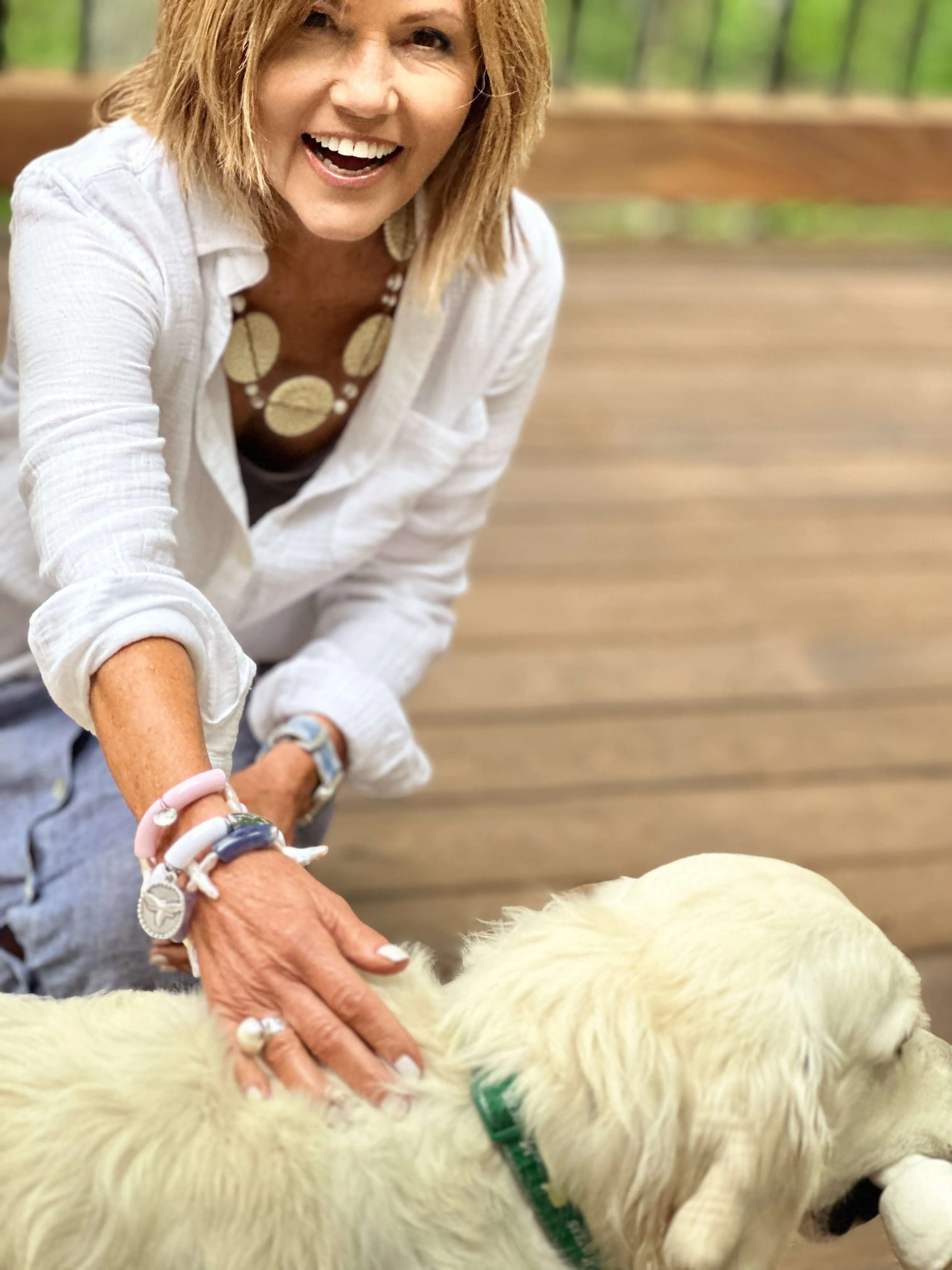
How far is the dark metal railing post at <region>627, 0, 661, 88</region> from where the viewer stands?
12.5 feet

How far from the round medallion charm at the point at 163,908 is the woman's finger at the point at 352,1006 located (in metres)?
0.10

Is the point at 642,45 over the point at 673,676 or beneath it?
over

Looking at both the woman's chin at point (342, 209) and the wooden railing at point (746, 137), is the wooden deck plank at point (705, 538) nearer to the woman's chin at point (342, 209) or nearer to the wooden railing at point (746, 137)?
the wooden railing at point (746, 137)

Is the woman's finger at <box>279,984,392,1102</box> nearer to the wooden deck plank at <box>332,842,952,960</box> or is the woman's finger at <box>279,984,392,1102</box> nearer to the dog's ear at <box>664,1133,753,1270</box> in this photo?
the dog's ear at <box>664,1133,753,1270</box>

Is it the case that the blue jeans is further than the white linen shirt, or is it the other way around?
the blue jeans

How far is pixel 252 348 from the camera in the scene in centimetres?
141

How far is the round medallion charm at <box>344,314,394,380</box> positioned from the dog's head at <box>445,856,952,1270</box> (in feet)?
2.07

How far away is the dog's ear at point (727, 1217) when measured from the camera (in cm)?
93

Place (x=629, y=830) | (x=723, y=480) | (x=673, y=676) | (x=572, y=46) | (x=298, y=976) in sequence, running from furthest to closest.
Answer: (x=572, y=46), (x=723, y=480), (x=673, y=676), (x=629, y=830), (x=298, y=976)

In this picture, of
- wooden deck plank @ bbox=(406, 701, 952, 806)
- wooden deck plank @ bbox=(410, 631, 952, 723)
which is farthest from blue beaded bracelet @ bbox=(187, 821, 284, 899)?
wooden deck plank @ bbox=(410, 631, 952, 723)

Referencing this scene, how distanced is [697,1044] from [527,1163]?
13cm

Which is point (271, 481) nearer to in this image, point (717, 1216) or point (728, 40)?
point (717, 1216)

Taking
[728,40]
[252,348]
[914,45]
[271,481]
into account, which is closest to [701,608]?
[271,481]

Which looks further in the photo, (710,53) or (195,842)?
(710,53)
